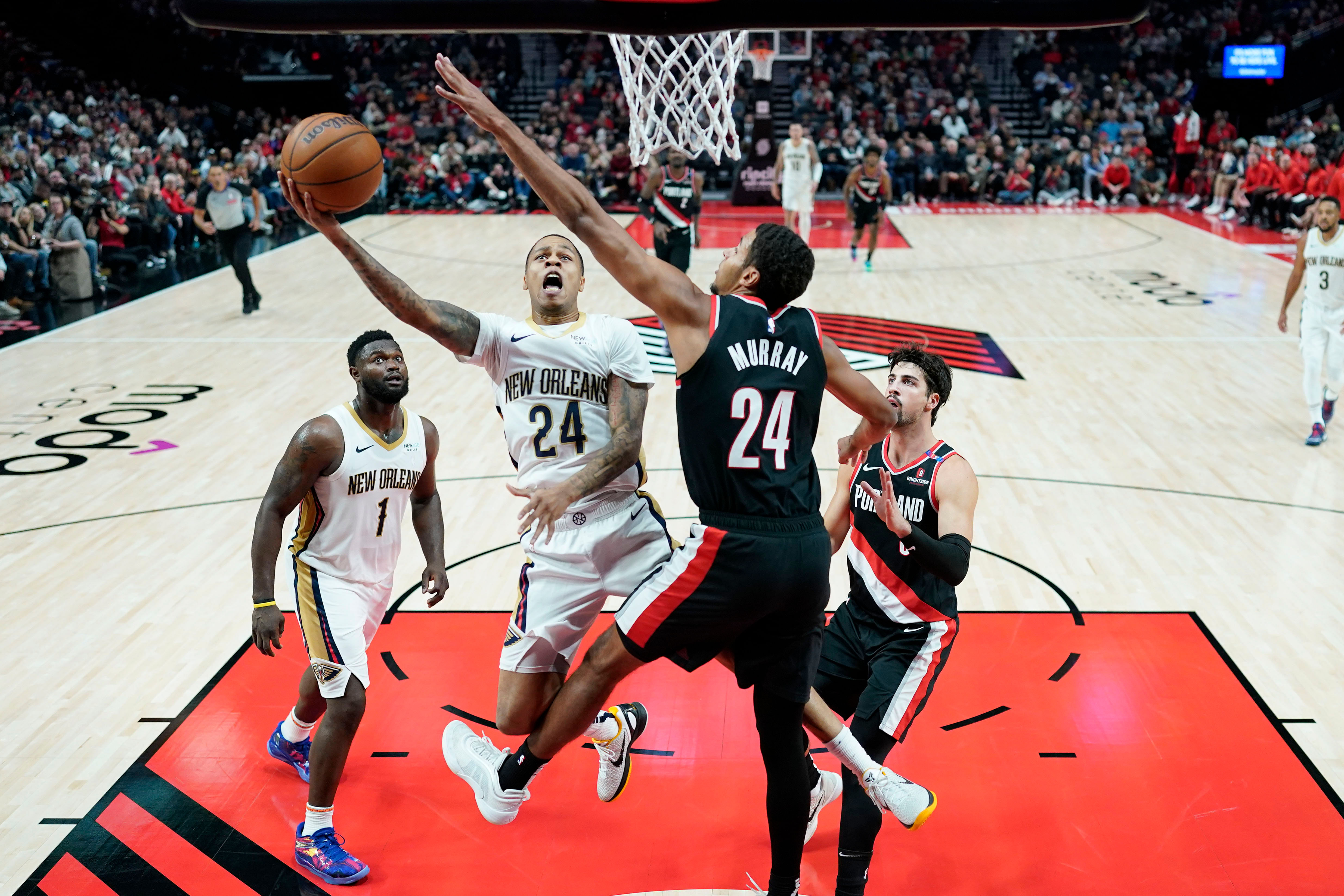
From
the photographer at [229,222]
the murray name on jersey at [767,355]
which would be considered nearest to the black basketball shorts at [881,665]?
the murray name on jersey at [767,355]

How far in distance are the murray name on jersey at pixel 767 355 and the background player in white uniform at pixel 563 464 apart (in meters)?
0.74

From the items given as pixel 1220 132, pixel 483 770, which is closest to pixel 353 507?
pixel 483 770

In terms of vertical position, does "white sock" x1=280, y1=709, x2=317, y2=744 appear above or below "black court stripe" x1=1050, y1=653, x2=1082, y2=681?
above

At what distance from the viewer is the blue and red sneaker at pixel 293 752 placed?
14.5ft

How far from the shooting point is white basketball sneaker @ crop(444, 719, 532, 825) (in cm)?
376

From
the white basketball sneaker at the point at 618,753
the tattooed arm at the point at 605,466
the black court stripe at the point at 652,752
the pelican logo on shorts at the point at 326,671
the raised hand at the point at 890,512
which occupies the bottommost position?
the black court stripe at the point at 652,752

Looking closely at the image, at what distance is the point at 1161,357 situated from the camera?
35.6 ft

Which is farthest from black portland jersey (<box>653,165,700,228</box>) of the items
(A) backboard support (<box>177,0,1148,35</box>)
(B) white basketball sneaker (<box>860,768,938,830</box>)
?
(B) white basketball sneaker (<box>860,768,938,830</box>)

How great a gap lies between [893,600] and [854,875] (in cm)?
89

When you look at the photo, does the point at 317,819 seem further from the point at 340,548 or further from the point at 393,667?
the point at 393,667

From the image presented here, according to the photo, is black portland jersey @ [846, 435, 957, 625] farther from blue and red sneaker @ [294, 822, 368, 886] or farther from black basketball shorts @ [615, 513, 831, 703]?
blue and red sneaker @ [294, 822, 368, 886]

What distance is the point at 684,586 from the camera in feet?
10.7

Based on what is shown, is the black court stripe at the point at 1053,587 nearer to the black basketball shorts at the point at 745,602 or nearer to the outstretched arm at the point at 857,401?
the outstretched arm at the point at 857,401

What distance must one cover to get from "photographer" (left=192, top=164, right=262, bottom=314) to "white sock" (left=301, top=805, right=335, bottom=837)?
32.2 ft
